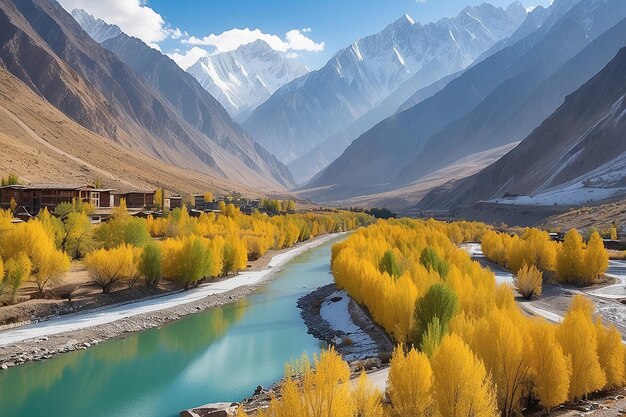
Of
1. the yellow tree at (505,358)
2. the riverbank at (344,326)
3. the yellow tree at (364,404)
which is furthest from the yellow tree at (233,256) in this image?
the yellow tree at (364,404)

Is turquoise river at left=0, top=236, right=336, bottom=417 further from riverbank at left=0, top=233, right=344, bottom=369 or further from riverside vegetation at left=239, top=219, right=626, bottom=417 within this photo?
riverside vegetation at left=239, top=219, right=626, bottom=417

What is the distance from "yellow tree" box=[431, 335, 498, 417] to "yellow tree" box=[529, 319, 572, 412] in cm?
416

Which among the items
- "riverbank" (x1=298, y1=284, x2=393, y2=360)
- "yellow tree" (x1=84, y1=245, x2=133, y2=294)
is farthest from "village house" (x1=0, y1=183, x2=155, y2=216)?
"riverbank" (x1=298, y1=284, x2=393, y2=360)

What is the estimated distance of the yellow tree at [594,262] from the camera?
1834 inches

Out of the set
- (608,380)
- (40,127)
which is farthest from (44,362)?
(40,127)

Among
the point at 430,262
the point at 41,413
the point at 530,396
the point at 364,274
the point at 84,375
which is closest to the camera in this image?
the point at 530,396

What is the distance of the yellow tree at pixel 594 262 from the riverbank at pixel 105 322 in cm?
2837

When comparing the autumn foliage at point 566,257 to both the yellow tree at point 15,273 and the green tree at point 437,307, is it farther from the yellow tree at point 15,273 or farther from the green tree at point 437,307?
the yellow tree at point 15,273

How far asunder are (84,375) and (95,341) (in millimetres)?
5000

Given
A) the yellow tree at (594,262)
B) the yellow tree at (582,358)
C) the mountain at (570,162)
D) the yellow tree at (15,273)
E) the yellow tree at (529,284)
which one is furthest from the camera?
the mountain at (570,162)

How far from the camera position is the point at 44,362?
29.7 meters

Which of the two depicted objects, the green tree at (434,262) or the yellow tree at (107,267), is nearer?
the green tree at (434,262)

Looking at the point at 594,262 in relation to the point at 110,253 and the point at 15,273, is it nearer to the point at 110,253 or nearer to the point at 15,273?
the point at 110,253

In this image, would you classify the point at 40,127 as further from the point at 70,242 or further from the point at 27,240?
the point at 27,240
